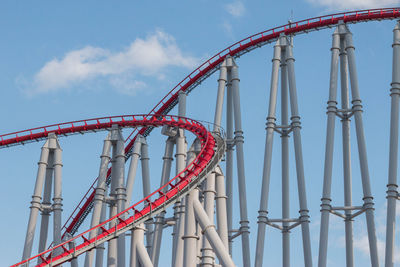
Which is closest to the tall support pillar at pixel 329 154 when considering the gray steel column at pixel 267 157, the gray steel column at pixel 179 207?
the gray steel column at pixel 267 157

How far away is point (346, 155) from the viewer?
90.8 ft

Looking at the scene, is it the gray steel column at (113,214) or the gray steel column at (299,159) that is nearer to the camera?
the gray steel column at (299,159)

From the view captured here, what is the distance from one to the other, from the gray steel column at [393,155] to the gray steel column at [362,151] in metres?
0.64

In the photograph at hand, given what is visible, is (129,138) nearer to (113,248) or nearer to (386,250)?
(113,248)

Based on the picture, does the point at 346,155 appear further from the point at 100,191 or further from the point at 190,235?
the point at 100,191

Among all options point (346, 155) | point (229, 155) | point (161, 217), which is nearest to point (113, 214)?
point (161, 217)

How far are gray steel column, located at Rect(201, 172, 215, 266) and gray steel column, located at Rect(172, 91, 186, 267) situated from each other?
0.89 meters

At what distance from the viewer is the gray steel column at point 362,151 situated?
25.3 metres

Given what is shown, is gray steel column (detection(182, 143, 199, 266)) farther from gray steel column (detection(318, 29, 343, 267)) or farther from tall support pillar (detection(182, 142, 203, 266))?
gray steel column (detection(318, 29, 343, 267))

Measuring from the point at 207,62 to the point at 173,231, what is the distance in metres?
7.58

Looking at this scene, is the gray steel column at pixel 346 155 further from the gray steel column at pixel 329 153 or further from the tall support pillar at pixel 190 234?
the tall support pillar at pixel 190 234

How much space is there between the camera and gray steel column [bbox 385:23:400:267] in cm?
2461

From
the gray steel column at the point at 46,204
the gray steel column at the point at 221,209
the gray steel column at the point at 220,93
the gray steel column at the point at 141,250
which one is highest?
the gray steel column at the point at 220,93

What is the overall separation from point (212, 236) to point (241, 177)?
749 centimetres
